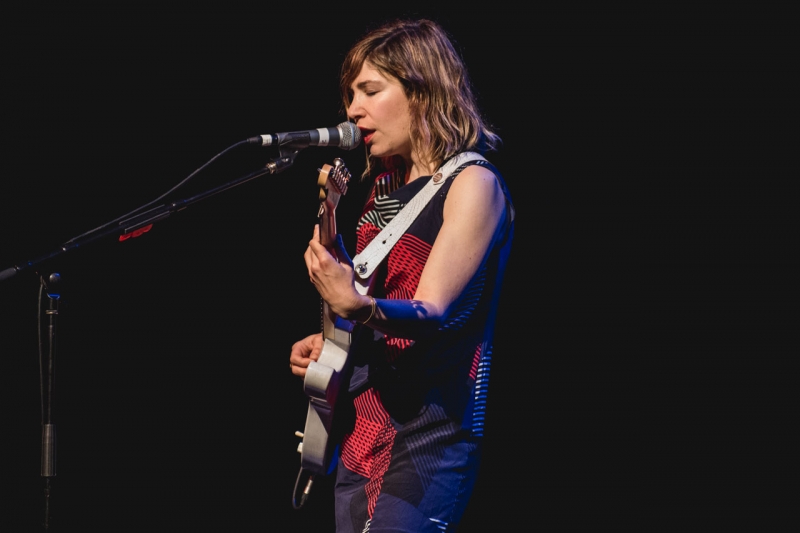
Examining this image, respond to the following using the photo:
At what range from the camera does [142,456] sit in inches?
139

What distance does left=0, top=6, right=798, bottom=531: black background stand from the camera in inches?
126

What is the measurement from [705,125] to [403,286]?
1.82 metres

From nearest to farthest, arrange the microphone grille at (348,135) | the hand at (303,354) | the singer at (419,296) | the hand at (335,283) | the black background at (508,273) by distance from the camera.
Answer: the hand at (335,283)
the singer at (419,296)
the microphone grille at (348,135)
the hand at (303,354)
the black background at (508,273)

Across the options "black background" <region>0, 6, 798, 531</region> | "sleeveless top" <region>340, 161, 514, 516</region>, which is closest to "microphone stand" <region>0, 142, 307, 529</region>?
"sleeveless top" <region>340, 161, 514, 516</region>

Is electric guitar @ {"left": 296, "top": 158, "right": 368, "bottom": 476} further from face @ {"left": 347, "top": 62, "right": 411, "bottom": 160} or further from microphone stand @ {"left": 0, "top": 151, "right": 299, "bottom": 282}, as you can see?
face @ {"left": 347, "top": 62, "right": 411, "bottom": 160}

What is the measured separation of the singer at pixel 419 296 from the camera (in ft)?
5.91

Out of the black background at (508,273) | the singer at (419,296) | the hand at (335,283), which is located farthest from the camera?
the black background at (508,273)

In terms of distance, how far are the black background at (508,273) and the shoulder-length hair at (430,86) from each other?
1023mm

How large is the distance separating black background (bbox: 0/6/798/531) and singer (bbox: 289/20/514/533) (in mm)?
1113

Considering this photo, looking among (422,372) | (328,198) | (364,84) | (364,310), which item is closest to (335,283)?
(364,310)

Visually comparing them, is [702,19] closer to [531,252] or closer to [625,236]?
[625,236]

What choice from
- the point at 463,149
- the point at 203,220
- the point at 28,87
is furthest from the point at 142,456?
the point at 463,149

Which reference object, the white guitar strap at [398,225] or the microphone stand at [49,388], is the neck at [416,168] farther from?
the microphone stand at [49,388]

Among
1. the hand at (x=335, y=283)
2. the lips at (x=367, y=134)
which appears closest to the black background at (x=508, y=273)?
the lips at (x=367, y=134)
